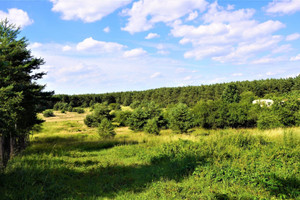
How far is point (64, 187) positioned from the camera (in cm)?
568

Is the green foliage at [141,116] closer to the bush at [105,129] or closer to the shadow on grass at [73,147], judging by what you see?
the bush at [105,129]

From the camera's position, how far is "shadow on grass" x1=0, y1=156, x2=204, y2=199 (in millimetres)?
5172

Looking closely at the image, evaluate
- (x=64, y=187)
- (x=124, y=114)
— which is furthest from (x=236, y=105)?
(x=64, y=187)

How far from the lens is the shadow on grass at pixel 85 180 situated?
5172 millimetres

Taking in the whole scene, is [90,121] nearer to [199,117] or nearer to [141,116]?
[141,116]

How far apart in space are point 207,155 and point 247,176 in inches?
95.0

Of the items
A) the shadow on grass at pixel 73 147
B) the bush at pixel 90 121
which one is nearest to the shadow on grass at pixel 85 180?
the shadow on grass at pixel 73 147

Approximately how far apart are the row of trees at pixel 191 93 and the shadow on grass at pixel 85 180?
6363 centimetres

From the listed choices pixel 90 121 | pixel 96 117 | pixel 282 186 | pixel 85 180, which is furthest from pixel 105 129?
pixel 282 186

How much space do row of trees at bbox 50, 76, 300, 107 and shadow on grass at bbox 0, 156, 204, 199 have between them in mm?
63628

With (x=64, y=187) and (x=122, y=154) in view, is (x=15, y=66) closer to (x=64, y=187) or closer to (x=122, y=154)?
(x=122, y=154)

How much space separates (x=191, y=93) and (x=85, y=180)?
7225 cm

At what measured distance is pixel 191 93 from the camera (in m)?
75.4

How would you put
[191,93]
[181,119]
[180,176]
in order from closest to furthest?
[180,176], [181,119], [191,93]
